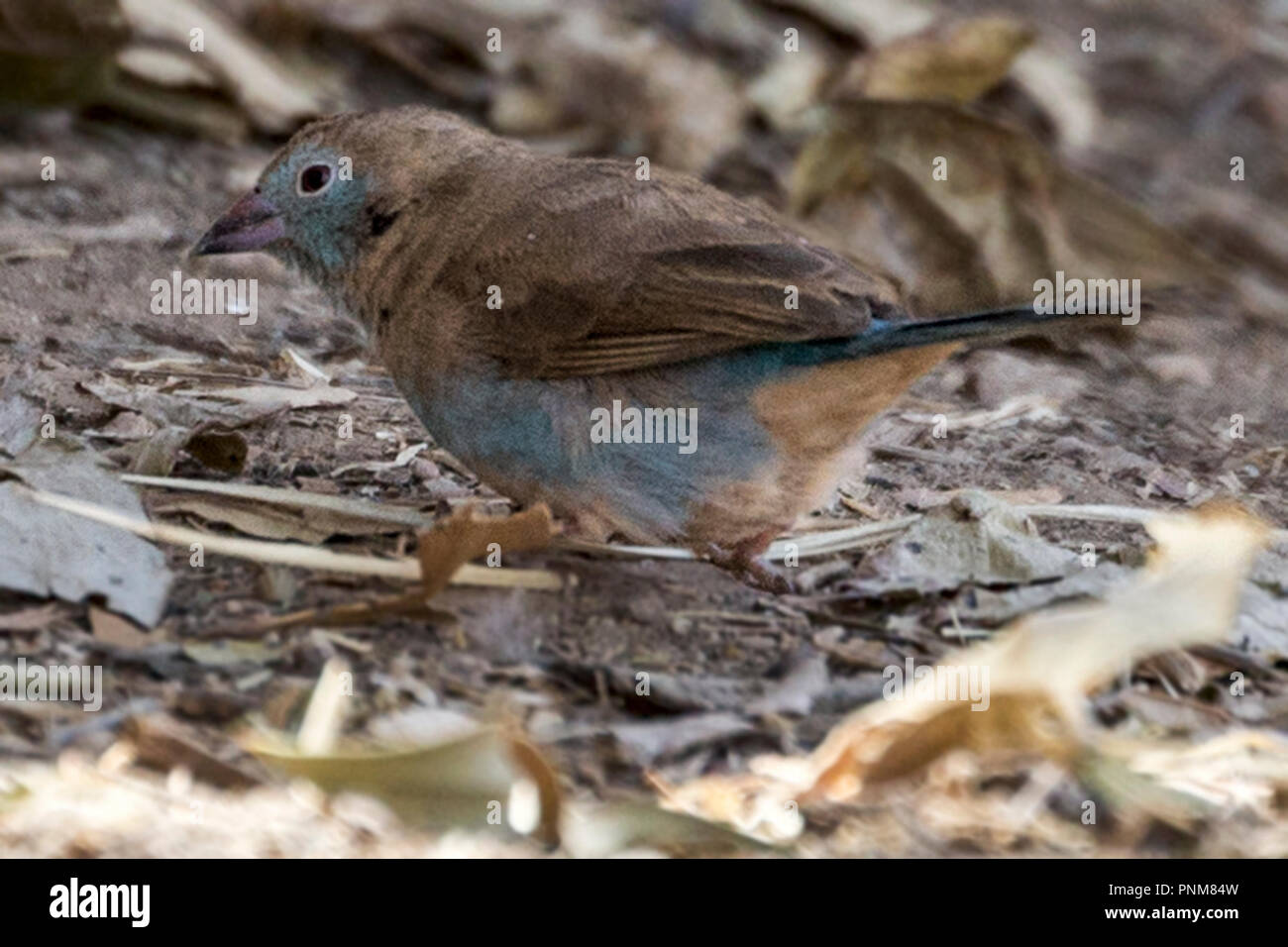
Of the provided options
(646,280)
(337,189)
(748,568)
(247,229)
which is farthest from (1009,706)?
(247,229)

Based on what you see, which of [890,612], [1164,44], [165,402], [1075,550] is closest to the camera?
[890,612]

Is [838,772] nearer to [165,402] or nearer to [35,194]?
[165,402]

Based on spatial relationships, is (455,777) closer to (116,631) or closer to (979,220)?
(116,631)

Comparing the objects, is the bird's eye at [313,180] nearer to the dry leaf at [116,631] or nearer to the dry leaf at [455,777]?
the dry leaf at [116,631]

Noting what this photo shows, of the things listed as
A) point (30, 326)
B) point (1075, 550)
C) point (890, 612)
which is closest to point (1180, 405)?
point (1075, 550)
